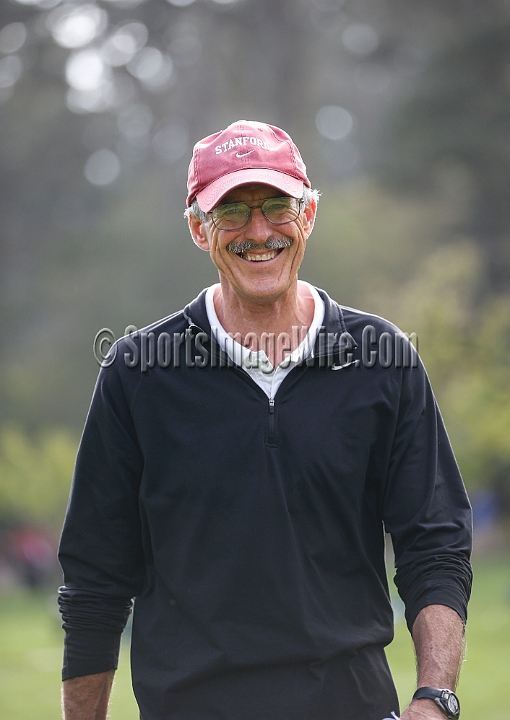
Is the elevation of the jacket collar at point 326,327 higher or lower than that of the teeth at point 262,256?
lower

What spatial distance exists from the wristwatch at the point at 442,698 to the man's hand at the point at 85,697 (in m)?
0.80

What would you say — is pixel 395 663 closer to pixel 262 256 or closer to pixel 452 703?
pixel 452 703

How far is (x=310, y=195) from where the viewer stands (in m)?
2.49

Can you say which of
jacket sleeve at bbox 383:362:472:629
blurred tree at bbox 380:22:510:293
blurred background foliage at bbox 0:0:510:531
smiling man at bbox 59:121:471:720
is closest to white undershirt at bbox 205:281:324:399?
smiling man at bbox 59:121:471:720

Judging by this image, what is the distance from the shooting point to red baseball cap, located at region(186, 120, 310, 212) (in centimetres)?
234

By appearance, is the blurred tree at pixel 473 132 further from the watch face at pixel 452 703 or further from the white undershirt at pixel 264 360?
the watch face at pixel 452 703

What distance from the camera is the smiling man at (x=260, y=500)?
2143mm

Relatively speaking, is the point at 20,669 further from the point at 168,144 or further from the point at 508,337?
the point at 168,144

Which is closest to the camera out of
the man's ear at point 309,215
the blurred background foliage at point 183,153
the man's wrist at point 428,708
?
the man's wrist at point 428,708

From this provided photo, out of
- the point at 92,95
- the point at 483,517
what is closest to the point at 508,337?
the point at 483,517

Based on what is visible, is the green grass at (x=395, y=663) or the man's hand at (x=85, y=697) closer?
the man's hand at (x=85, y=697)

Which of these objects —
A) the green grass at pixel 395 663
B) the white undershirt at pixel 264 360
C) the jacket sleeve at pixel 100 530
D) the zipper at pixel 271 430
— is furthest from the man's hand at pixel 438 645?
the green grass at pixel 395 663

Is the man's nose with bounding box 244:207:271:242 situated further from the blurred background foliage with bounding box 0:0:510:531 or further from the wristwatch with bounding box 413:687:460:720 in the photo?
the blurred background foliage with bounding box 0:0:510:531

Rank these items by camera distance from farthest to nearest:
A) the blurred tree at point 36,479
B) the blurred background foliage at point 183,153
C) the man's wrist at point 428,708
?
the blurred background foliage at point 183,153
the blurred tree at point 36,479
the man's wrist at point 428,708
